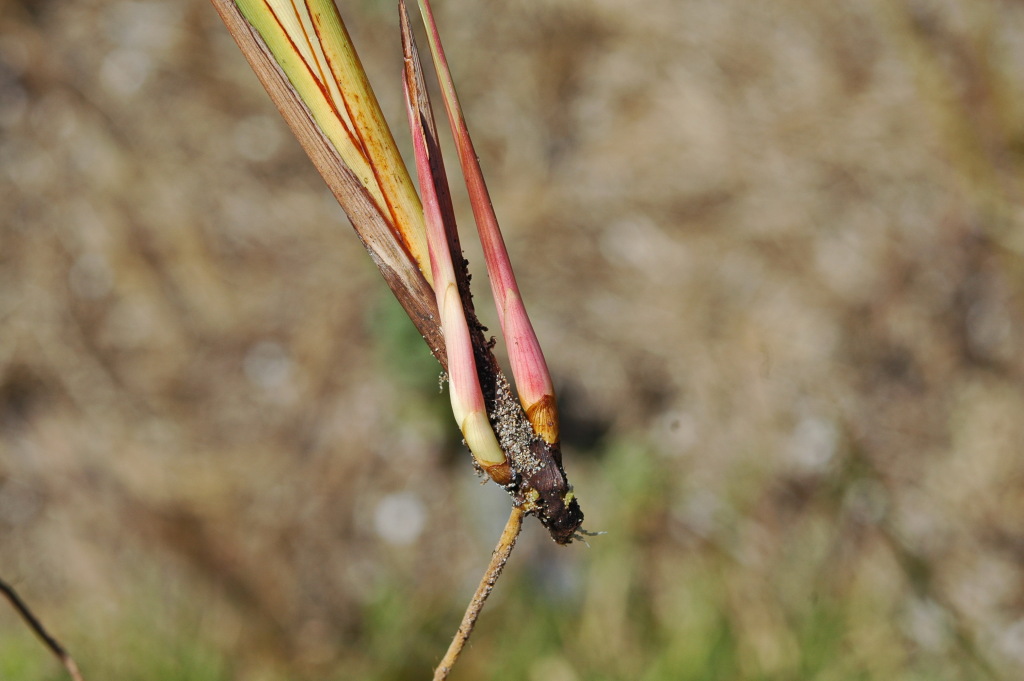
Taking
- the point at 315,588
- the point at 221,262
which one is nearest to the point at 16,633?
the point at 315,588

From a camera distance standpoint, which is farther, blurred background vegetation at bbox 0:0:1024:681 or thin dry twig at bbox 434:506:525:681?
blurred background vegetation at bbox 0:0:1024:681

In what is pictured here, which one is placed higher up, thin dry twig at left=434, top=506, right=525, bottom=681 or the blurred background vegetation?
thin dry twig at left=434, top=506, right=525, bottom=681

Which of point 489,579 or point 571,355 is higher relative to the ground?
point 489,579

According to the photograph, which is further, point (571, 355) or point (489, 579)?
point (571, 355)

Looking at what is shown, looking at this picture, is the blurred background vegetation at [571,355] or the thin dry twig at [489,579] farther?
the blurred background vegetation at [571,355]

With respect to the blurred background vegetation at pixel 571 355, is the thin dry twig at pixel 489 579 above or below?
above
